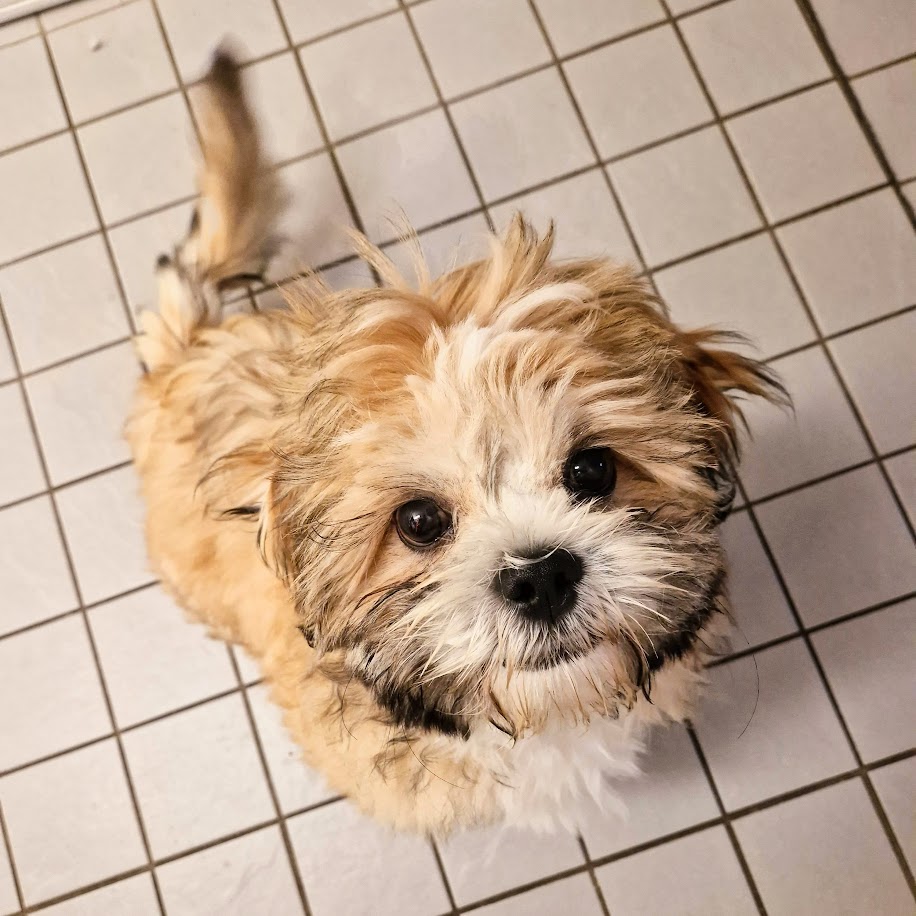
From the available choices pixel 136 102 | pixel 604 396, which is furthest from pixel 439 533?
pixel 136 102

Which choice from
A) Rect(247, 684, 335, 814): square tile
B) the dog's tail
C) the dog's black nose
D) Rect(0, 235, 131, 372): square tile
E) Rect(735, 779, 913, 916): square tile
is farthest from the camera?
Rect(0, 235, 131, 372): square tile

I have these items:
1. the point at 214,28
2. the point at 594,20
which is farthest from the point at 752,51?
the point at 214,28

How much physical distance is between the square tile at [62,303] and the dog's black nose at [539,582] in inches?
56.0

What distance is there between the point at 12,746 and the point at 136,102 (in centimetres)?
155

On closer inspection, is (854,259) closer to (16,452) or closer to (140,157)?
(140,157)

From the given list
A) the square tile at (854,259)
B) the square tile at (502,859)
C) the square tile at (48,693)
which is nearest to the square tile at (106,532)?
the square tile at (48,693)

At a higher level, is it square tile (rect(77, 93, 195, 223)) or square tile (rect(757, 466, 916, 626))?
square tile (rect(77, 93, 195, 223))

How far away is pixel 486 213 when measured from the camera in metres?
1.95

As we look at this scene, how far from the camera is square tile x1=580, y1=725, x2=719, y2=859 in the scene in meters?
1.67

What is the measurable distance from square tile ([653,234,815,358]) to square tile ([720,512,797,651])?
16.2 inches

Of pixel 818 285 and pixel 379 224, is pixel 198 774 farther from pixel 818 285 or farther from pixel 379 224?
pixel 818 285

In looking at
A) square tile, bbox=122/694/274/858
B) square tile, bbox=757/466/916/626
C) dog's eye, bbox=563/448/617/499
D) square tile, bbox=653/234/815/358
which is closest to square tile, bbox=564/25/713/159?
square tile, bbox=653/234/815/358

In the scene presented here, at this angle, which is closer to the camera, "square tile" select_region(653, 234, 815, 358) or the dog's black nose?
the dog's black nose

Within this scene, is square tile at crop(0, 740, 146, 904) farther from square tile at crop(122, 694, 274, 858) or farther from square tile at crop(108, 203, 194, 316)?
square tile at crop(108, 203, 194, 316)
